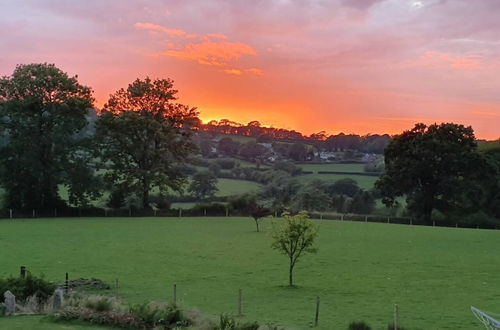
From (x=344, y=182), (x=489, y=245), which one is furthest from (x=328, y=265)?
(x=344, y=182)

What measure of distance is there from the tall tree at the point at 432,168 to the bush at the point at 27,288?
59.8m

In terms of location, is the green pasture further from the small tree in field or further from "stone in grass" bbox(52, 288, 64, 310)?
"stone in grass" bbox(52, 288, 64, 310)

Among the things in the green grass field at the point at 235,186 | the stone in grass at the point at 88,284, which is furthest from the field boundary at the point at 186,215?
the stone in grass at the point at 88,284

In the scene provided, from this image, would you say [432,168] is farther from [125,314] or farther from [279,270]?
[125,314]

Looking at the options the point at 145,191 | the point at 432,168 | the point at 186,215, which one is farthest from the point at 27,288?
the point at 432,168

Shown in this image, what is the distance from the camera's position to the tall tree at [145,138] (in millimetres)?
68312

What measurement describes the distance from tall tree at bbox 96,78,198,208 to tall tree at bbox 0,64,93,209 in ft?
14.0

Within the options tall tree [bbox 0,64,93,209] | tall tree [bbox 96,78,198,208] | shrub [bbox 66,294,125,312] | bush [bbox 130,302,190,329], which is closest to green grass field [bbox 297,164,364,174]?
tall tree [bbox 96,78,198,208]

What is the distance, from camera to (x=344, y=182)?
106875 mm

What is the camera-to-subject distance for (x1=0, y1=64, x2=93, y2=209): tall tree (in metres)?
62.6

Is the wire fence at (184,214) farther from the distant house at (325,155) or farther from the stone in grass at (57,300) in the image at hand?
the distant house at (325,155)

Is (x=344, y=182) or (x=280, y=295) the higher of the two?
(x=344, y=182)

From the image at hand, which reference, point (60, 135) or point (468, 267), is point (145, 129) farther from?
point (468, 267)

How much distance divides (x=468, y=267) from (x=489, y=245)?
572 inches
